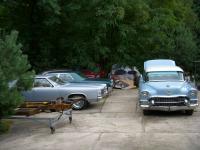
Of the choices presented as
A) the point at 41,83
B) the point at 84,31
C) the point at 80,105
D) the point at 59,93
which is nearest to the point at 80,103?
the point at 80,105

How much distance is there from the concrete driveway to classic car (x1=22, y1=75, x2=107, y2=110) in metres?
0.82

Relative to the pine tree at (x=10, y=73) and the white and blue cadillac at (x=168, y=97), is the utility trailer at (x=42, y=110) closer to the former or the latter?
the pine tree at (x=10, y=73)

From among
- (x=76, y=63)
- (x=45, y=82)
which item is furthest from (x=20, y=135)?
(x=76, y=63)

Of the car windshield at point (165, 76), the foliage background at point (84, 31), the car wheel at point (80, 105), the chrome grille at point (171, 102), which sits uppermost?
the foliage background at point (84, 31)

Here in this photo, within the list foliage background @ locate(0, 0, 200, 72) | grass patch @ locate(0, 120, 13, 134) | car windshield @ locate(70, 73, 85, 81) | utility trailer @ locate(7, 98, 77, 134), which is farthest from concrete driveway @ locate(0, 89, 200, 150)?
foliage background @ locate(0, 0, 200, 72)

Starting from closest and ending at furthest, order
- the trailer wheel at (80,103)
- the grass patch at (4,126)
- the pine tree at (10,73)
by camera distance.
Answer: the pine tree at (10,73) → the grass patch at (4,126) → the trailer wheel at (80,103)

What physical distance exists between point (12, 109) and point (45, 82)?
5714 mm

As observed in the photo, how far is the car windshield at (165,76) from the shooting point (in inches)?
741

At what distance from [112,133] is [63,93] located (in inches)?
226

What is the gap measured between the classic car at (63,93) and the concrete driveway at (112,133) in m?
0.82

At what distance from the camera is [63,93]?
19.5 metres

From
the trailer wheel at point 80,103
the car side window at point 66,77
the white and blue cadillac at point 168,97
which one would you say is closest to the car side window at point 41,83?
the trailer wheel at point 80,103

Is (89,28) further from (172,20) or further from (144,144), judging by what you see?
(144,144)

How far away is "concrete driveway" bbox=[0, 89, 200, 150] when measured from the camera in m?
12.5
